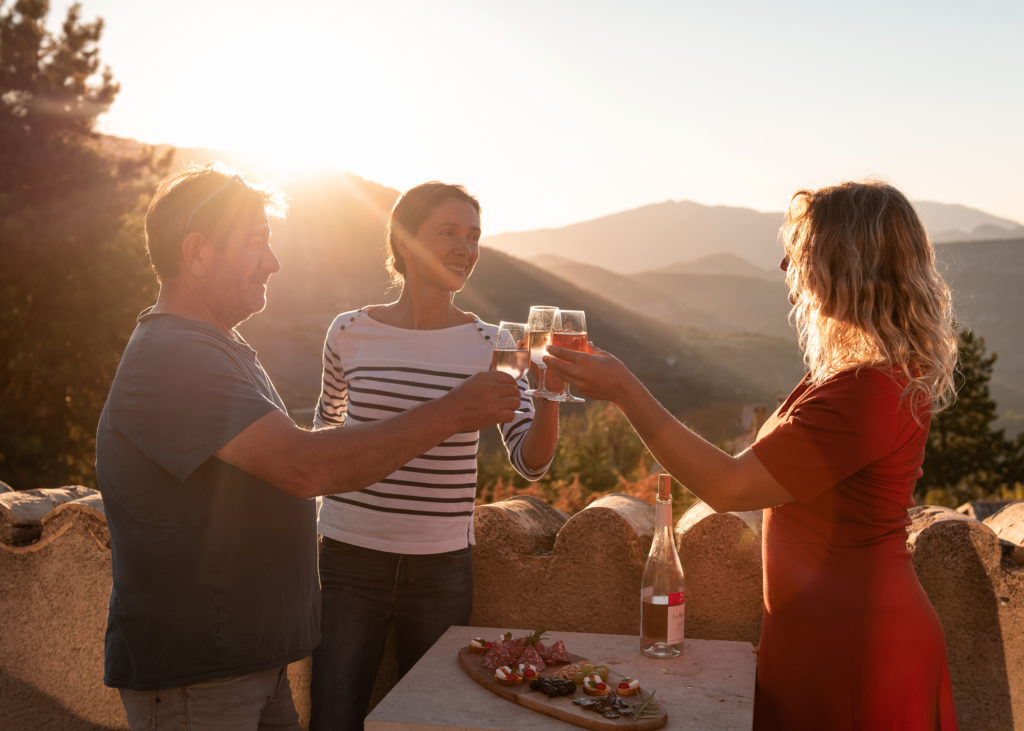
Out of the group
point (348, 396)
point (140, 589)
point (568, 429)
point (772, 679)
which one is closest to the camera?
point (140, 589)

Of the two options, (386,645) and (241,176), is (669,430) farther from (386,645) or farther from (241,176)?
(386,645)

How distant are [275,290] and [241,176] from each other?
5100cm

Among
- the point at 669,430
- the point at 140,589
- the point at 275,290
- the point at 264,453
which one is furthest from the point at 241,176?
the point at 275,290

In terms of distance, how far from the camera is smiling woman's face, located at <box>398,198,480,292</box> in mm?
3201

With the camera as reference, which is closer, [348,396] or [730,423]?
[348,396]

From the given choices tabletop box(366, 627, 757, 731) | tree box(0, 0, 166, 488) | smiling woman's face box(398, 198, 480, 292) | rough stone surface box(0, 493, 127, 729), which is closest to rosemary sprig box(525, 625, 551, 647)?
tabletop box(366, 627, 757, 731)

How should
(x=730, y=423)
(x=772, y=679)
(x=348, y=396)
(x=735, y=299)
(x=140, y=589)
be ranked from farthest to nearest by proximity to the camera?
(x=735, y=299), (x=730, y=423), (x=348, y=396), (x=772, y=679), (x=140, y=589)

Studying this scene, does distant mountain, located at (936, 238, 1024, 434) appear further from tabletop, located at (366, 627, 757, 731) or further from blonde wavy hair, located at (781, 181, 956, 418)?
blonde wavy hair, located at (781, 181, 956, 418)

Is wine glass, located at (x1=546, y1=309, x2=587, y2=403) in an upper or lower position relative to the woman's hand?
upper

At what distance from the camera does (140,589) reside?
217 centimetres

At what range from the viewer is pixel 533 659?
2486 mm

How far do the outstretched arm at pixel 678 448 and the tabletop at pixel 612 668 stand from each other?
53cm

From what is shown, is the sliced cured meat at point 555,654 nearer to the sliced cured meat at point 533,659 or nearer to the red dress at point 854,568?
the sliced cured meat at point 533,659

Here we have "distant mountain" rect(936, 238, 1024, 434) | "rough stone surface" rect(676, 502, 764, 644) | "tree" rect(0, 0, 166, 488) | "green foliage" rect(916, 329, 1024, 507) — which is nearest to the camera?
"rough stone surface" rect(676, 502, 764, 644)
